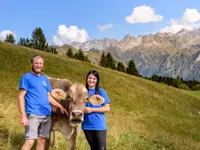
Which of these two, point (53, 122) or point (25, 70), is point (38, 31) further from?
point (53, 122)

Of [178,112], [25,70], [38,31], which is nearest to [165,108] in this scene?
[178,112]

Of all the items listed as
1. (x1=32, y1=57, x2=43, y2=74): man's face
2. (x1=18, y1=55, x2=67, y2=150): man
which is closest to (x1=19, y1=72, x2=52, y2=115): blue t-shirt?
(x1=18, y1=55, x2=67, y2=150): man

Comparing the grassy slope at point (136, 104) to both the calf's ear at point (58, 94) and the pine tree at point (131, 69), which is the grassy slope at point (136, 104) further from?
the pine tree at point (131, 69)

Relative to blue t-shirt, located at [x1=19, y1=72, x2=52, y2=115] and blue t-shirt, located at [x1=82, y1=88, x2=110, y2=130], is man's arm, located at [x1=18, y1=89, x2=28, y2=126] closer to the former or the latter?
blue t-shirt, located at [x1=19, y1=72, x2=52, y2=115]

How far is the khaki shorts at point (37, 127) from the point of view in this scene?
710cm

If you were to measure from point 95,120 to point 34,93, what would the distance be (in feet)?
5.38

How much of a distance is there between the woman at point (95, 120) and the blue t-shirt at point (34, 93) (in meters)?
1.12

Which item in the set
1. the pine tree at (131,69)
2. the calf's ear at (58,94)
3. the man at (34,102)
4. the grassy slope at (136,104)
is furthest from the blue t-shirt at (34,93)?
the pine tree at (131,69)

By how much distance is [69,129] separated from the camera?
845cm

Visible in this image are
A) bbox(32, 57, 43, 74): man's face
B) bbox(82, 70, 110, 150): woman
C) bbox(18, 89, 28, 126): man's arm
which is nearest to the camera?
bbox(18, 89, 28, 126): man's arm

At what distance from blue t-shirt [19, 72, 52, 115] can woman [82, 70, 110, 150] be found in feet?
3.69

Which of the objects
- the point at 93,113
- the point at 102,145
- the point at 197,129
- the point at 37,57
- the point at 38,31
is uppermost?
the point at 38,31

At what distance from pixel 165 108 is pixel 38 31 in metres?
61.1

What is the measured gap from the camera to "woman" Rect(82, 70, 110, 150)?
7359mm
